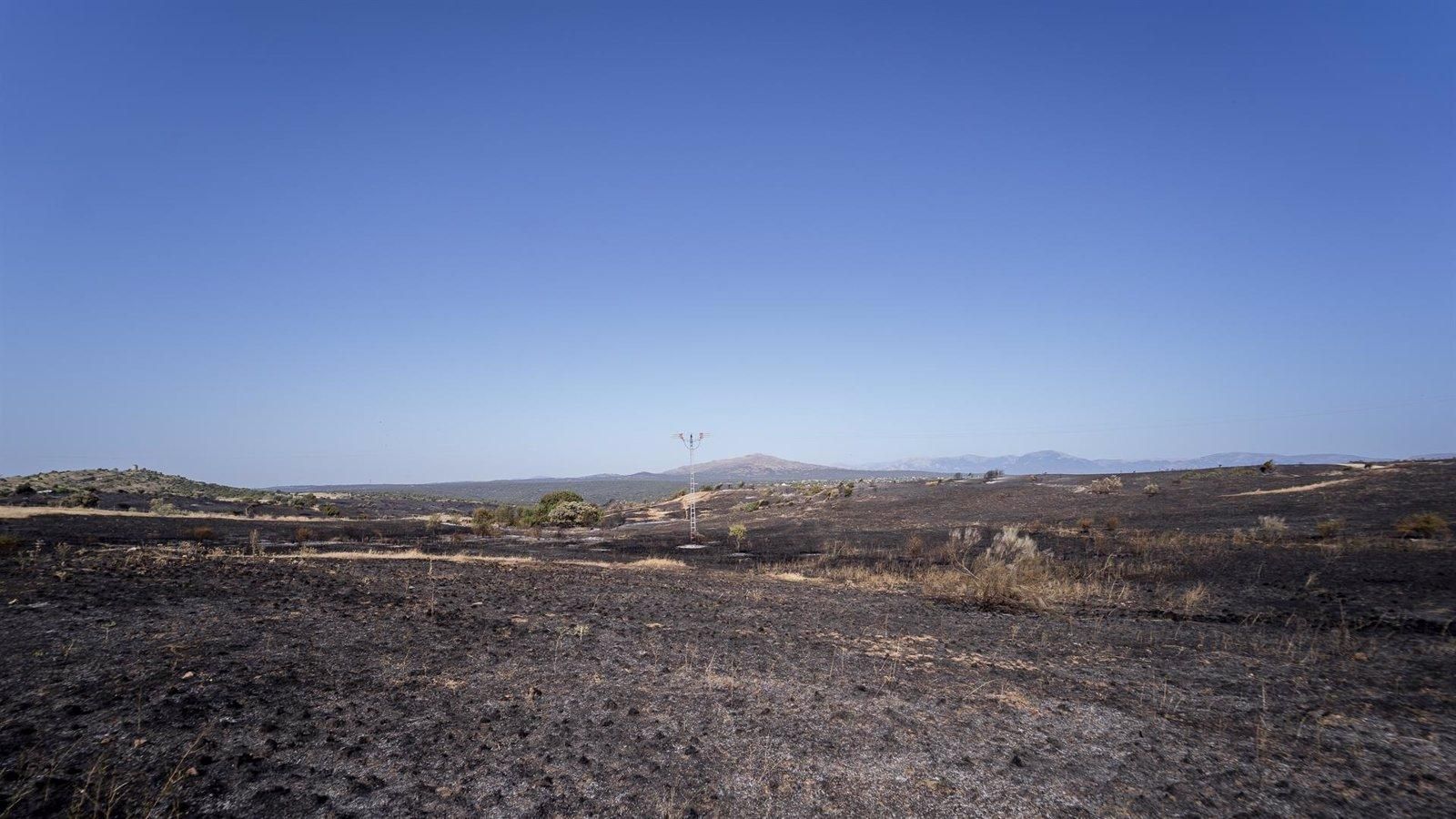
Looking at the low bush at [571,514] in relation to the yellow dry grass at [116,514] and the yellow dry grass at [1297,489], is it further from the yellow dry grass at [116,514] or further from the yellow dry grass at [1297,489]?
the yellow dry grass at [1297,489]

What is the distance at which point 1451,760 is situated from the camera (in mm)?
5469

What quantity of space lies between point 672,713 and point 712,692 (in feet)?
2.51

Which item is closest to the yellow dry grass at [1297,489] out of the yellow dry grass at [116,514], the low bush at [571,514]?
the low bush at [571,514]

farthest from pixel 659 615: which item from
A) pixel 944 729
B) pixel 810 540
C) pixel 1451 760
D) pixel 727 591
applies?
pixel 810 540

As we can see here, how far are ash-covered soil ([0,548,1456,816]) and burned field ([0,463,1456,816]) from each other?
0.04m

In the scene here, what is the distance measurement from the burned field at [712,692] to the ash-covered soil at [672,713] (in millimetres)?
36

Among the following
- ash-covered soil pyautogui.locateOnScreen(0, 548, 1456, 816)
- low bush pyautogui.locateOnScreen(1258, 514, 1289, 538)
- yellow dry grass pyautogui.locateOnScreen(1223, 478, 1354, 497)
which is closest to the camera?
ash-covered soil pyautogui.locateOnScreen(0, 548, 1456, 816)

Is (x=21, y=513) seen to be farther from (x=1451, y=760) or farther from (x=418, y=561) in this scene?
(x=1451, y=760)

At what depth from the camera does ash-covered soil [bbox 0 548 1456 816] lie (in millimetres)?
4680

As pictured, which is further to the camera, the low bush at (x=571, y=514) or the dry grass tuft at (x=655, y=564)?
the low bush at (x=571, y=514)

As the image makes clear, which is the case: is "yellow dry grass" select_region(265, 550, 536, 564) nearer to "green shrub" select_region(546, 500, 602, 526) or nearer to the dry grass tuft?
the dry grass tuft

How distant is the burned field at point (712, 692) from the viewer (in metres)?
4.74

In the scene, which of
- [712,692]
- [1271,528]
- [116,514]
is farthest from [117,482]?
[1271,528]

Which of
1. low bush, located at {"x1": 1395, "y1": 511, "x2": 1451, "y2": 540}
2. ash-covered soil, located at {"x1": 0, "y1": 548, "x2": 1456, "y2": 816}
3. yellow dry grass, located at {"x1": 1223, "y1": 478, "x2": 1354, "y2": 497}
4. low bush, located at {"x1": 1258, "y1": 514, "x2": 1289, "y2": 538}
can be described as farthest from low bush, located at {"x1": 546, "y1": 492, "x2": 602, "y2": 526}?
low bush, located at {"x1": 1395, "y1": 511, "x2": 1451, "y2": 540}
